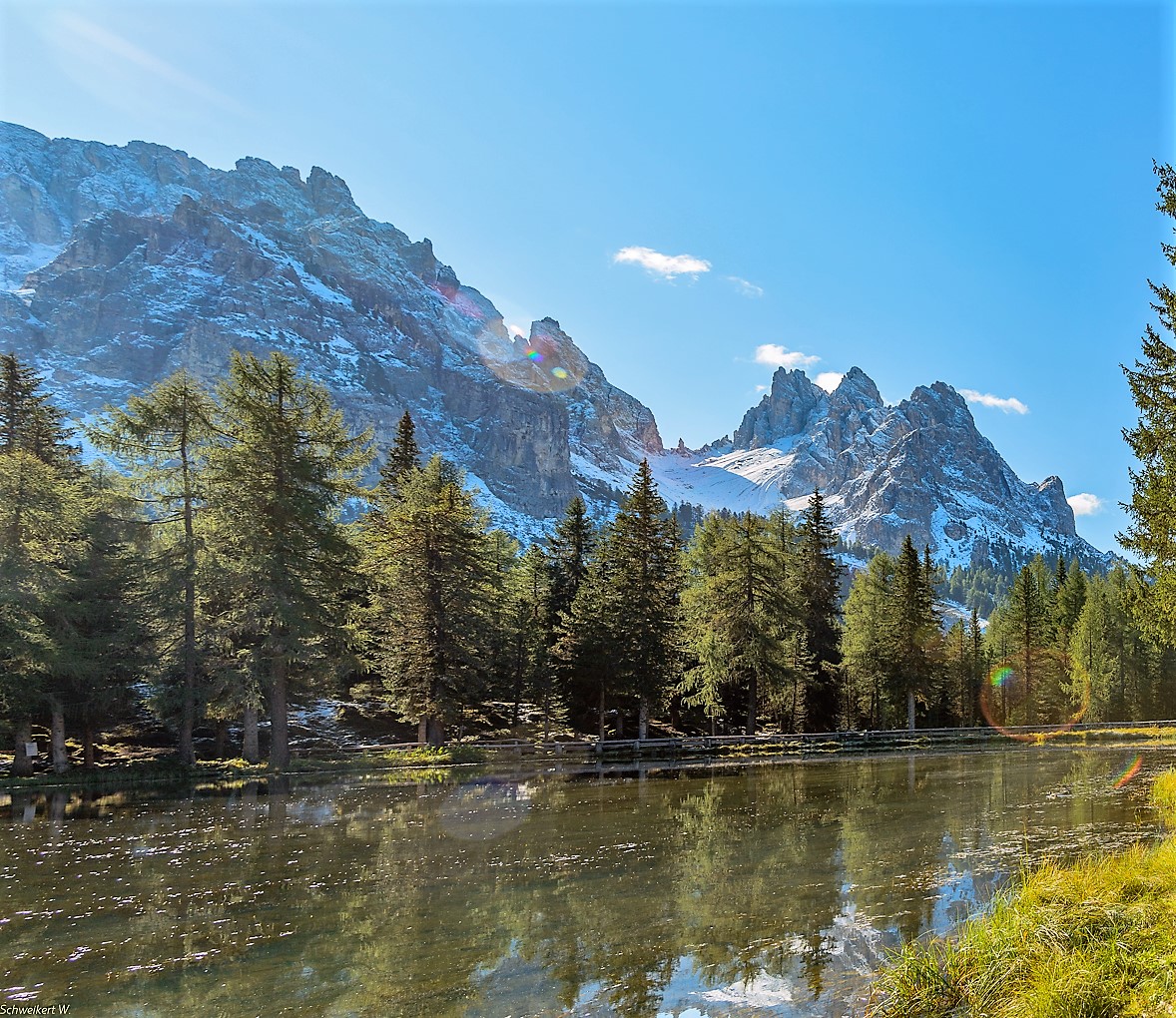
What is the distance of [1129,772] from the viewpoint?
27.3 metres

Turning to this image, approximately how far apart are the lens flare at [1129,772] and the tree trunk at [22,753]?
36.0m

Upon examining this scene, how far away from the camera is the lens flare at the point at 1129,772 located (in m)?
23.9

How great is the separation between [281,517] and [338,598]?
483 cm

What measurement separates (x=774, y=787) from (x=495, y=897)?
53.6ft

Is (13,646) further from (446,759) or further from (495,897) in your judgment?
(495,897)

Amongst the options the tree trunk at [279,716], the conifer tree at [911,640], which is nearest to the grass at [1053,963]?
the tree trunk at [279,716]

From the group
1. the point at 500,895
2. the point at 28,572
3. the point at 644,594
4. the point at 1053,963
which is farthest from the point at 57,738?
the point at 1053,963

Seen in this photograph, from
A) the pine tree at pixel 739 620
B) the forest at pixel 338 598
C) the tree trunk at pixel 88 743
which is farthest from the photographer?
the pine tree at pixel 739 620

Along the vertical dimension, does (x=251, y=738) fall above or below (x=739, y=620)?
below

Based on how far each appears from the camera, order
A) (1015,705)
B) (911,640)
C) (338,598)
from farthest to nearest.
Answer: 1. (1015,705)
2. (911,640)
3. (338,598)

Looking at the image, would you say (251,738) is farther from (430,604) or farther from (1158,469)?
(1158,469)

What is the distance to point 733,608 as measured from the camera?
4500 cm

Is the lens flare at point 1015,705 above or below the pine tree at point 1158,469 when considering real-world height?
below

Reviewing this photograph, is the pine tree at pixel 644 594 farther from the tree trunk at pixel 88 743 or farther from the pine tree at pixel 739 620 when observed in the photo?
the tree trunk at pixel 88 743
